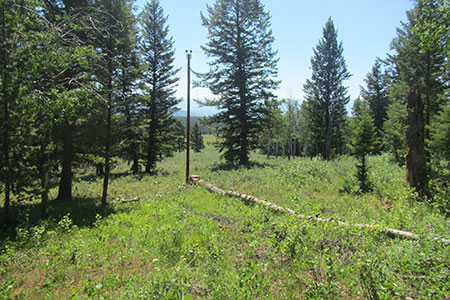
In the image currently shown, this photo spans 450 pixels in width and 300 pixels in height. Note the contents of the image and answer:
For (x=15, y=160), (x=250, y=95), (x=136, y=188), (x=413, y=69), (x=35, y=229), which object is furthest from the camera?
(x=250, y=95)

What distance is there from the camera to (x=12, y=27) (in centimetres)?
629

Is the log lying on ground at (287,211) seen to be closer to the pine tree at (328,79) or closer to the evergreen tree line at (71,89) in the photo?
the evergreen tree line at (71,89)

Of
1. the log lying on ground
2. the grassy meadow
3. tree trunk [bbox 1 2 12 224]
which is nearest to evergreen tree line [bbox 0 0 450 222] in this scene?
tree trunk [bbox 1 2 12 224]

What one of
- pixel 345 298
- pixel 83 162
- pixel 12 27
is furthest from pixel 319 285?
pixel 83 162

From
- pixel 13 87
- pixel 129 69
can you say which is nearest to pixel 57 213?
pixel 13 87

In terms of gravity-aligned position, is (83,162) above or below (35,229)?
above

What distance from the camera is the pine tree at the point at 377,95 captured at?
34.5 m

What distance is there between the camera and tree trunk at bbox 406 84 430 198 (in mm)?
8578

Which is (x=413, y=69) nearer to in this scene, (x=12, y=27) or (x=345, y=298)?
(x=345, y=298)

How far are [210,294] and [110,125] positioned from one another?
9576 millimetres

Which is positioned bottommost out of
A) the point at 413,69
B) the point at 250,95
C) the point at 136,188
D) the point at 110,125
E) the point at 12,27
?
the point at 136,188

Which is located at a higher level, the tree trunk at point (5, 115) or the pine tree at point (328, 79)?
the pine tree at point (328, 79)

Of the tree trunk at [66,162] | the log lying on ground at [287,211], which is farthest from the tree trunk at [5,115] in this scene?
the log lying on ground at [287,211]

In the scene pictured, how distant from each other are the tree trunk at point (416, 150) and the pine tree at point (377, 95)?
99.6ft
